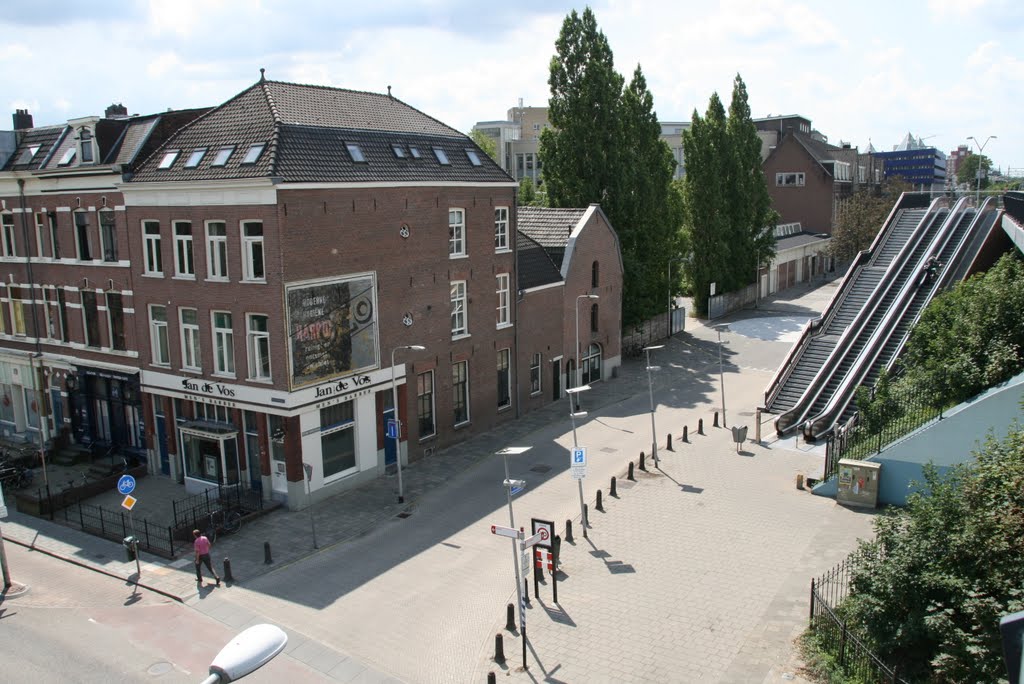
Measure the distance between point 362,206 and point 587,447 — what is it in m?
13.3

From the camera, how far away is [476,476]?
2975cm

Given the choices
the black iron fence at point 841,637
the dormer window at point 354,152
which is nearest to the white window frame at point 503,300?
the dormer window at point 354,152

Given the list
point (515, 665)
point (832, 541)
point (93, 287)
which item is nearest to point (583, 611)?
point (515, 665)

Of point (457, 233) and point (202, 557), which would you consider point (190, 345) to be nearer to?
point (202, 557)

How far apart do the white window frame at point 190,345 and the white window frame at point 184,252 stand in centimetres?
118

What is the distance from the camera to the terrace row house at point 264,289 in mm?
25672

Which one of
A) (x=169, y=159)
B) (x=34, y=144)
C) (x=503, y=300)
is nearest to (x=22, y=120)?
(x=34, y=144)

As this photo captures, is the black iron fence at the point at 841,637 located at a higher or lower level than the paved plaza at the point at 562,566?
higher

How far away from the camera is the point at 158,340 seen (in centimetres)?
2869

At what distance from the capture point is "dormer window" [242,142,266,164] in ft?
83.3

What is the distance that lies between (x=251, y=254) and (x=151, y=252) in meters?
5.10

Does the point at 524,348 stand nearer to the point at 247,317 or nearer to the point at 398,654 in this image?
the point at 247,317

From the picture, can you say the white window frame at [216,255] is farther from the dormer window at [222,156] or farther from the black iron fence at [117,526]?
the black iron fence at [117,526]

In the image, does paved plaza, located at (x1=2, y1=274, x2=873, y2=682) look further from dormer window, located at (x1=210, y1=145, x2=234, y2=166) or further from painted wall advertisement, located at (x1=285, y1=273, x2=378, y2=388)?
dormer window, located at (x1=210, y1=145, x2=234, y2=166)
